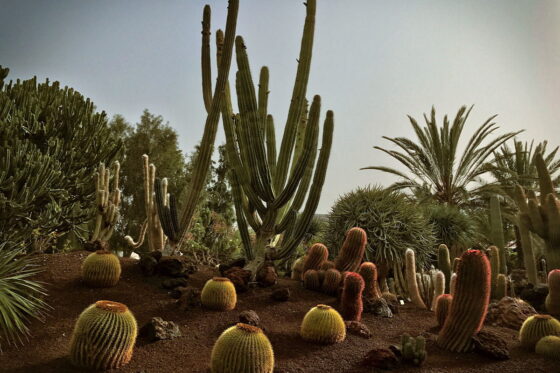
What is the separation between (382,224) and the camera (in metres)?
8.95

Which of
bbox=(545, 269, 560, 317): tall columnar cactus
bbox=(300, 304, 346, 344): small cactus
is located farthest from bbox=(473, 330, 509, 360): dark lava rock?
bbox=(545, 269, 560, 317): tall columnar cactus

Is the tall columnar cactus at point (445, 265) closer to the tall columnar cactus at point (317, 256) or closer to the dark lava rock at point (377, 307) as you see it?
the dark lava rock at point (377, 307)

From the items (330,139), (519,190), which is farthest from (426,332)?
(519,190)

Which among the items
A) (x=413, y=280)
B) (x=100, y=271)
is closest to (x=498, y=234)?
(x=413, y=280)

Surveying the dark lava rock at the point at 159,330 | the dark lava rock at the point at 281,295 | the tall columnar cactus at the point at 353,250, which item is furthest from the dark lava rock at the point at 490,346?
the dark lava rock at the point at 159,330

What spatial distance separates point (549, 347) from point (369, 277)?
86.3 inches

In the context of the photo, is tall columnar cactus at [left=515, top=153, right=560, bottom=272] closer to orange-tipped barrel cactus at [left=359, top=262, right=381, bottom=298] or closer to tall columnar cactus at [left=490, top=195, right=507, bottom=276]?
tall columnar cactus at [left=490, top=195, right=507, bottom=276]

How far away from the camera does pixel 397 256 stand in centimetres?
883

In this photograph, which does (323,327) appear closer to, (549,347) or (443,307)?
(443,307)

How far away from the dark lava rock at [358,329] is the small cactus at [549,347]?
1881mm

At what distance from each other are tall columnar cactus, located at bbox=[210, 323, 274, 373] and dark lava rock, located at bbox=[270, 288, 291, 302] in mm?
1922

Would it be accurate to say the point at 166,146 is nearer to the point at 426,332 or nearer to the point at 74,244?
the point at 74,244

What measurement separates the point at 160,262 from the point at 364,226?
4.37m

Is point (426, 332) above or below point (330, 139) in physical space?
below
